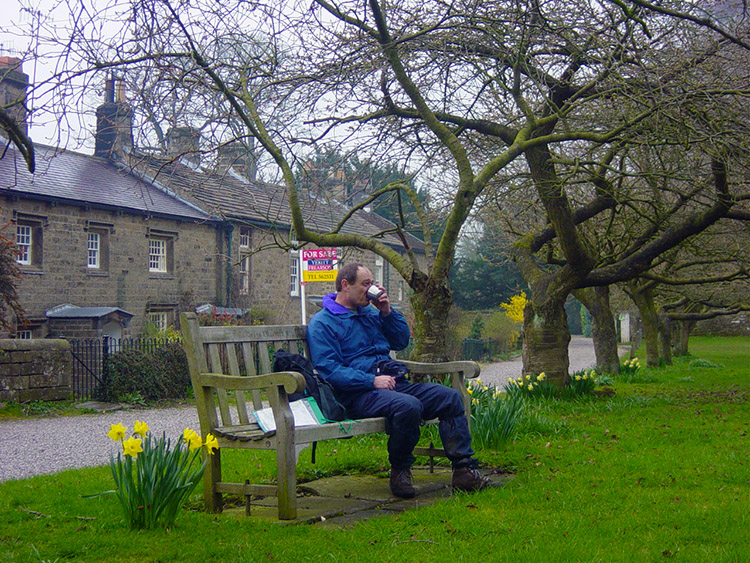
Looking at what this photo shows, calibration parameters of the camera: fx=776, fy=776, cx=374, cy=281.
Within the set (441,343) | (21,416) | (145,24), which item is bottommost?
(21,416)

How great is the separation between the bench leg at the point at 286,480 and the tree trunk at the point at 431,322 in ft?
14.1

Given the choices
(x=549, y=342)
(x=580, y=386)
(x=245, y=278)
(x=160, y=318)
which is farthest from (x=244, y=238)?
(x=580, y=386)

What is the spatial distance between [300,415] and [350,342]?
0.77 metres

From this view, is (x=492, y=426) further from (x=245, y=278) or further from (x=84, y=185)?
(x=245, y=278)

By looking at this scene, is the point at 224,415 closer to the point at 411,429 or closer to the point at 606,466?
the point at 411,429

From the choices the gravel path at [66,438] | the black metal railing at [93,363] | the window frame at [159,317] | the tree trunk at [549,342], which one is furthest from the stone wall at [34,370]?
the window frame at [159,317]

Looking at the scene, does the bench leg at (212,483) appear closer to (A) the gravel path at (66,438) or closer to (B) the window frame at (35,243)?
(A) the gravel path at (66,438)

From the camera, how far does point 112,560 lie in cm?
373

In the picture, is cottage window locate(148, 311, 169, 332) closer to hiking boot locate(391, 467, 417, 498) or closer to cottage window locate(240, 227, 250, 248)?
cottage window locate(240, 227, 250, 248)

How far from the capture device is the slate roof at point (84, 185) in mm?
21906

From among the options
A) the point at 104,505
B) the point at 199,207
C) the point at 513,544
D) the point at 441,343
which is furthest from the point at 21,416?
the point at 199,207

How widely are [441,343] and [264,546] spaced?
511 centimetres

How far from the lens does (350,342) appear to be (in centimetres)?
562

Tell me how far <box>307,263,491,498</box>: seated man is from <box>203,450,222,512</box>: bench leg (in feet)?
3.07
